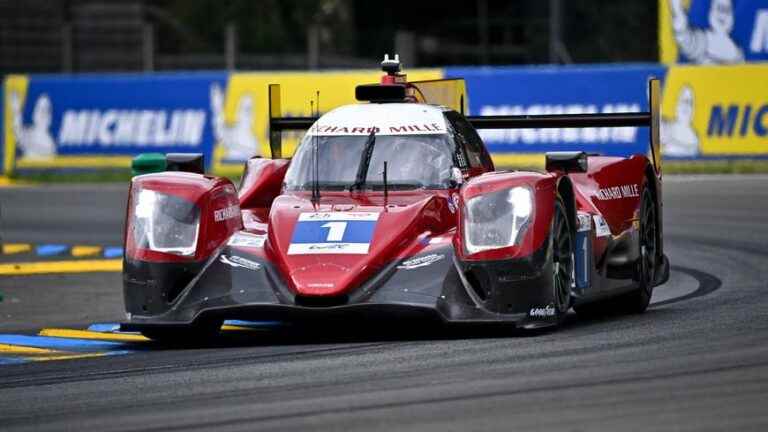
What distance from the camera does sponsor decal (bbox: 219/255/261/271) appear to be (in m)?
9.77

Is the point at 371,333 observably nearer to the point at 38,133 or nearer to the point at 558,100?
the point at 558,100

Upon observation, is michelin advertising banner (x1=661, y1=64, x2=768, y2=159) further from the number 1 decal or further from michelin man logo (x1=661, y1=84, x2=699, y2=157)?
the number 1 decal

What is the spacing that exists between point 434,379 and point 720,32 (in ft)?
63.9

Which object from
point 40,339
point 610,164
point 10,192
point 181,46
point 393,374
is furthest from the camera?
point 181,46

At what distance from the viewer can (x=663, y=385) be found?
7539 millimetres

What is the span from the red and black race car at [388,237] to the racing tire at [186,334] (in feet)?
0.08

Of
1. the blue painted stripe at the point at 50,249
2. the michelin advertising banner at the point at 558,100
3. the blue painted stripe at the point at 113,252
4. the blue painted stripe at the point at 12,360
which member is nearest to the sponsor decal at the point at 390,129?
the blue painted stripe at the point at 12,360

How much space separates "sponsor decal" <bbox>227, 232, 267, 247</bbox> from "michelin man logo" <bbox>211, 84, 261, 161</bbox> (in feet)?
54.1

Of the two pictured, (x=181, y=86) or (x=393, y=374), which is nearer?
(x=393, y=374)

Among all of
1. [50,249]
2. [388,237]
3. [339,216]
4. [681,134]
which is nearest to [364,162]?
[339,216]

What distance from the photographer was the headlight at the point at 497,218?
31.3 ft

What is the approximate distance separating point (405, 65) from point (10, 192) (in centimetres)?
1240

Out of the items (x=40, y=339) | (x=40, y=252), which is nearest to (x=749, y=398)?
(x=40, y=339)

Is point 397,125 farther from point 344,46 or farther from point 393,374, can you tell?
point 344,46
